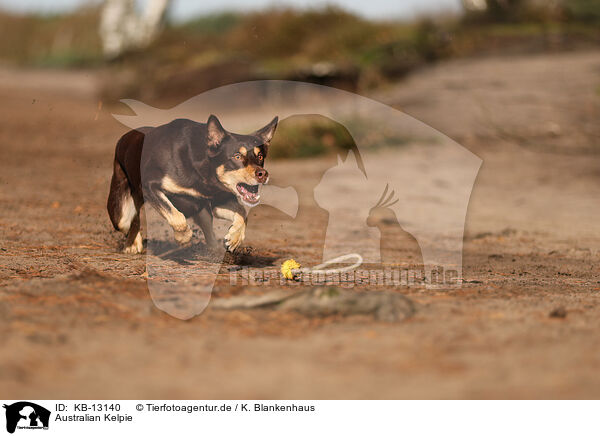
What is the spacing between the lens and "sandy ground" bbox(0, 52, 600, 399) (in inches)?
104

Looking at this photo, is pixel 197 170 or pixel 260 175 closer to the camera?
pixel 260 175

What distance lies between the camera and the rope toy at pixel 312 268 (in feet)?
14.3

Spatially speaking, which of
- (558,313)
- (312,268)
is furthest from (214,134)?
(558,313)

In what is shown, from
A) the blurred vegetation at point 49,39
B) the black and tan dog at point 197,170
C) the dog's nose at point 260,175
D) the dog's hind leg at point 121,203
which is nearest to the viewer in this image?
the dog's nose at point 260,175

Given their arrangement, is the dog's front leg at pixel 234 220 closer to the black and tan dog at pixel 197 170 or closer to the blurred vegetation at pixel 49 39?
the black and tan dog at pixel 197 170

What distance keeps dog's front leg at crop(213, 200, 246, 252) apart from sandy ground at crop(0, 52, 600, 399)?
0.72 ft

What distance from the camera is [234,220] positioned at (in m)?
A: 4.53
